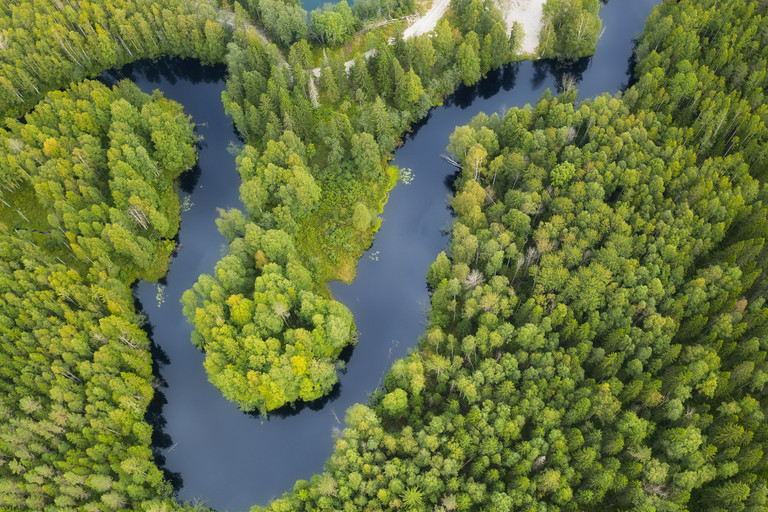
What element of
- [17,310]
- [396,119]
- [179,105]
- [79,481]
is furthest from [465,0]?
[79,481]

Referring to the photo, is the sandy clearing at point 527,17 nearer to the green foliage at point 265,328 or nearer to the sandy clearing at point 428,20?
the sandy clearing at point 428,20

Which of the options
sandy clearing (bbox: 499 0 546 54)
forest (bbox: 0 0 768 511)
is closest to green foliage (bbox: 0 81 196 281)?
forest (bbox: 0 0 768 511)

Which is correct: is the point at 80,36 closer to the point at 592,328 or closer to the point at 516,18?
the point at 516,18

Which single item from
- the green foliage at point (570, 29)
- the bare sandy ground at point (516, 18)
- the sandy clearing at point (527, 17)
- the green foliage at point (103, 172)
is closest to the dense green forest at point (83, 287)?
the green foliage at point (103, 172)

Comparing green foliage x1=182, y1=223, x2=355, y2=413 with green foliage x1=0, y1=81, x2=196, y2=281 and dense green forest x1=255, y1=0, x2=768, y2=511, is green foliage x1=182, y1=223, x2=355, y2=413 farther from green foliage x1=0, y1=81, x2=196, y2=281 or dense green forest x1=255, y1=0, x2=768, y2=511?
green foliage x1=0, y1=81, x2=196, y2=281

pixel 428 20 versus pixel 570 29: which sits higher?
pixel 428 20

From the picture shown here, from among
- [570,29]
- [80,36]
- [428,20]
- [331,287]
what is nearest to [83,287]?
[331,287]
